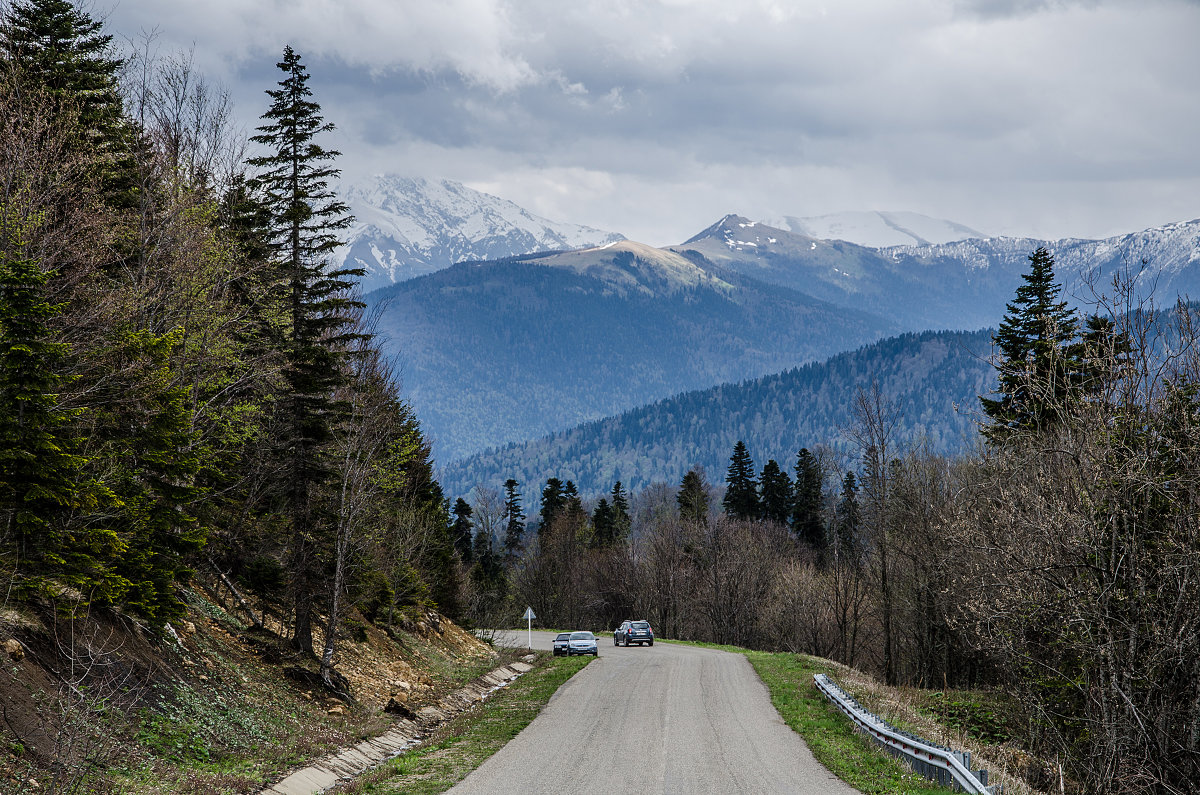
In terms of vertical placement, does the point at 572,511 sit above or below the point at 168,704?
above

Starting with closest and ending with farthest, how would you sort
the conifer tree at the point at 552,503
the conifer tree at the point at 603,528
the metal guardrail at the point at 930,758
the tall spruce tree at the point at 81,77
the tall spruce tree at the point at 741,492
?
the metal guardrail at the point at 930,758, the tall spruce tree at the point at 81,77, the tall spruce tree at the point at 741,492, the conifer tree at the point at 603,528, the conifer tree at the point at 552,503

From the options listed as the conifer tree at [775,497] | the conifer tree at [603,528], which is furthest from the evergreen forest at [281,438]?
the conifer tree at [603,528]

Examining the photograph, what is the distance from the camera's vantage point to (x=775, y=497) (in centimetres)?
9250

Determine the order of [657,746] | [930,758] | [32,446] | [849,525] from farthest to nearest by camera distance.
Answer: [849,525], [657,746], [930,758], [32,446]

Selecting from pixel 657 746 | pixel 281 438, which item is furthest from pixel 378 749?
pixel 281 438

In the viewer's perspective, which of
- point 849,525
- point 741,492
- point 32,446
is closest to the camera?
point 32,446

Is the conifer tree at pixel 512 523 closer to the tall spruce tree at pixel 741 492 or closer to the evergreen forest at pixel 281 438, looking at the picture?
the tall spruce tree at pixel 741 492

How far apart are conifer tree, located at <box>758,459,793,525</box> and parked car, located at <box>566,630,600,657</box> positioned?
5229 centimetres

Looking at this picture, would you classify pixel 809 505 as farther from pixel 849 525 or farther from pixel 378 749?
pixel 378 749

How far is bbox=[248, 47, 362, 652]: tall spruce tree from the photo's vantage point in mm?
21641

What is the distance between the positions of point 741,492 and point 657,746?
76.0 m

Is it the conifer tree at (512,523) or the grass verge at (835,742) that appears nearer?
the grass verge at (835,742)

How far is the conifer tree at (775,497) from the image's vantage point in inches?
3632

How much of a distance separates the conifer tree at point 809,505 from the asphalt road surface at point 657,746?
6145 cm
